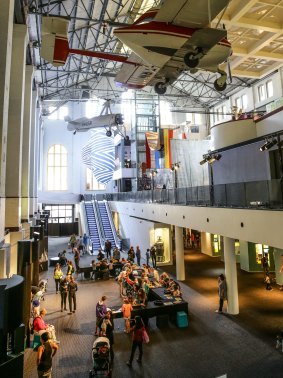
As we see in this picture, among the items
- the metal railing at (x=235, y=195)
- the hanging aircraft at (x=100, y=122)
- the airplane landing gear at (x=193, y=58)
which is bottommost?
the metal railing at (x=235, y=195)

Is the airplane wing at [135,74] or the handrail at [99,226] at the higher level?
the airplane wing at [135,74]

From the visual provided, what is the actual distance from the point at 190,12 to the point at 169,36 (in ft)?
2.64

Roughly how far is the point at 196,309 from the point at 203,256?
33.2 ft

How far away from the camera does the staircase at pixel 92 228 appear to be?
2304cm

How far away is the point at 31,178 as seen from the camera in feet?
62.3

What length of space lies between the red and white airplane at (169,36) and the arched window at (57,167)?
25794 mm

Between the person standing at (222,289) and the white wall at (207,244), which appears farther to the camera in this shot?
the white wall at (207,244)

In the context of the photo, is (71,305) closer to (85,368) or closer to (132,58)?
(85,368)

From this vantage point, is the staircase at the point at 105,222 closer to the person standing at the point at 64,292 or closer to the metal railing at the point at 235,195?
the metal railing at the point at 235,195

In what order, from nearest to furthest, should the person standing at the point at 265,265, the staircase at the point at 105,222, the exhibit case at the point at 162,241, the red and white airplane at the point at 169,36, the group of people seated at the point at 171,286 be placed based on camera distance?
1. the red and white airplane at the point at 169,36
2. the group of people seated at the point at 171,286
3. the person standing at the point at 265,265
4. the exhibit case at the point at 162,241
5. the staircase at the point at 105,222

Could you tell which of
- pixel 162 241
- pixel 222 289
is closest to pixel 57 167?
pixel 162 241

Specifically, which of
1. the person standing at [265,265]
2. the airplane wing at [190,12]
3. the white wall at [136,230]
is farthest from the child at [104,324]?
the white wall at [136,230]

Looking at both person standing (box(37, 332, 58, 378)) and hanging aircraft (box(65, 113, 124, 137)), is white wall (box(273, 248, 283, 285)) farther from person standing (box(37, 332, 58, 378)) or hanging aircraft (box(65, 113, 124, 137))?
hanging aircraft (box(65, 113, 124, 137))

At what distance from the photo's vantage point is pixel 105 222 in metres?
26.0
